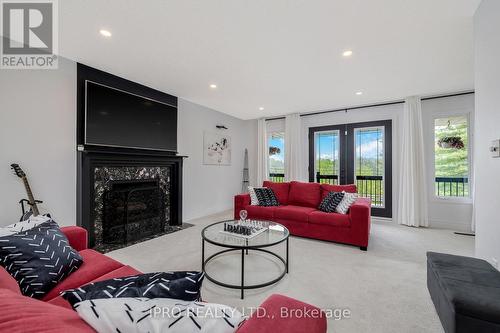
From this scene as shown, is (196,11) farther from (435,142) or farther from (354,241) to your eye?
(435,142)

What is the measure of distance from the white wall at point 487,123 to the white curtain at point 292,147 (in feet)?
12.1

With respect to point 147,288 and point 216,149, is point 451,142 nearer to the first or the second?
point 216,149

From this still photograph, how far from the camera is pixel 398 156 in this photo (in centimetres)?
470

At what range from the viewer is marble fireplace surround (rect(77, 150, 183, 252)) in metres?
3.03

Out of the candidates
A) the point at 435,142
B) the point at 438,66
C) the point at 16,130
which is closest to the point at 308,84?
the point at 438,66

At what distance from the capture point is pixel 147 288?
86 centimetres

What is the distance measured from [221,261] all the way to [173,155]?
2.35 m

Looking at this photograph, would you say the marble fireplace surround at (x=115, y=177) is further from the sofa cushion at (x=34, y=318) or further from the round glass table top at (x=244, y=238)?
the sofa cushion at (x=34, y=318)

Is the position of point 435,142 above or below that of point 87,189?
above

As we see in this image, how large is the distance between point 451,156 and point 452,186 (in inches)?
22.6

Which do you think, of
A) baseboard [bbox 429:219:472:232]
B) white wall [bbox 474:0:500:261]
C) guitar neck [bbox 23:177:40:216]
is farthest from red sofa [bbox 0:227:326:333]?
baseboard [bbox 429:219:472:232]

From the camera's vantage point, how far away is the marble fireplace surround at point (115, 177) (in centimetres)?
303

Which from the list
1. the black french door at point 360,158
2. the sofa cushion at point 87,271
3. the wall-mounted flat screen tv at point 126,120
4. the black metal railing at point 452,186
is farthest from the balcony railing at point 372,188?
the sofa cushion at point 87,271

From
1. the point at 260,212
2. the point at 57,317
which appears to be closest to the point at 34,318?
the point at 57,317
